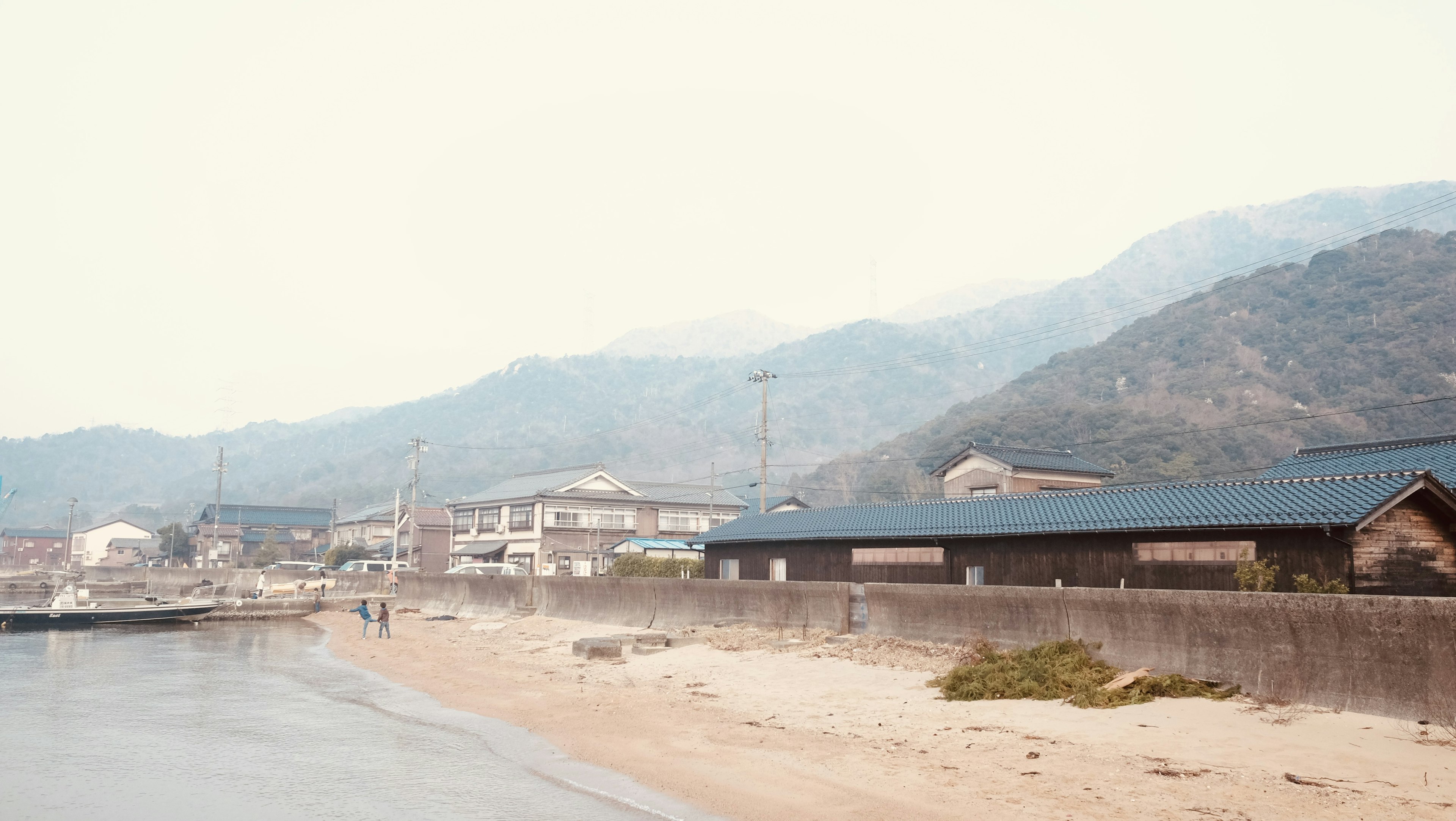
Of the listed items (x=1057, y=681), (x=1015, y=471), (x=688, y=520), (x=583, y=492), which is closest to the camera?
(x=1057, y=681)

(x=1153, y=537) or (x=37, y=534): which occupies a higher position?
(x=37, y=534)

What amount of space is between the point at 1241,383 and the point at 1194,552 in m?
96.1

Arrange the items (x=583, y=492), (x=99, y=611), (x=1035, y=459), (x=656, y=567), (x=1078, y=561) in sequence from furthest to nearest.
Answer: (x=583, y=492), (x=1035, y=459), (x=99, y=611), (x=656, y=567), (x=1078, y=561)

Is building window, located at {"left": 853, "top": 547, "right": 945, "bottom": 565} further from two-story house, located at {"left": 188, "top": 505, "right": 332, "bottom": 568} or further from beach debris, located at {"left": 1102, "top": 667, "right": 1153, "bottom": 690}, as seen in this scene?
two-story house, located at {"left": 188, "top": 505, "right": 332, "bottom": 568}

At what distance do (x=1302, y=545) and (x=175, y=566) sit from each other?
374 ft

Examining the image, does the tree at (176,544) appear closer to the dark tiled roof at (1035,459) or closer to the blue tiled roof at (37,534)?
the blue tiled roof at (37,534)

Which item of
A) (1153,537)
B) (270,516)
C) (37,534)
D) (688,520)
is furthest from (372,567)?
(37,534)

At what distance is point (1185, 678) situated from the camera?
16.0m

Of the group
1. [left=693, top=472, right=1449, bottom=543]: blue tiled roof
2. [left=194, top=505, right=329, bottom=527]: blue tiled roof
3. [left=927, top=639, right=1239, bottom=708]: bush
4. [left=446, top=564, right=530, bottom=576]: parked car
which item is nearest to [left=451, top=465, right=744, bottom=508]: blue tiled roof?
[left=446, top=564, right=530, bottom=576]: parked car

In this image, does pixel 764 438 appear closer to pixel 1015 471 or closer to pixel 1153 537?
pixel 1015 471

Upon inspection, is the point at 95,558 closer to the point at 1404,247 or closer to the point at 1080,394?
the point at 1080,394

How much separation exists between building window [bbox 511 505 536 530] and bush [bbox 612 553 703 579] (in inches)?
893

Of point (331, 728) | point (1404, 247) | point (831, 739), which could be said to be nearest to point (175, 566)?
point (331, 728)

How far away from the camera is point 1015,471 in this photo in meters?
52.9
